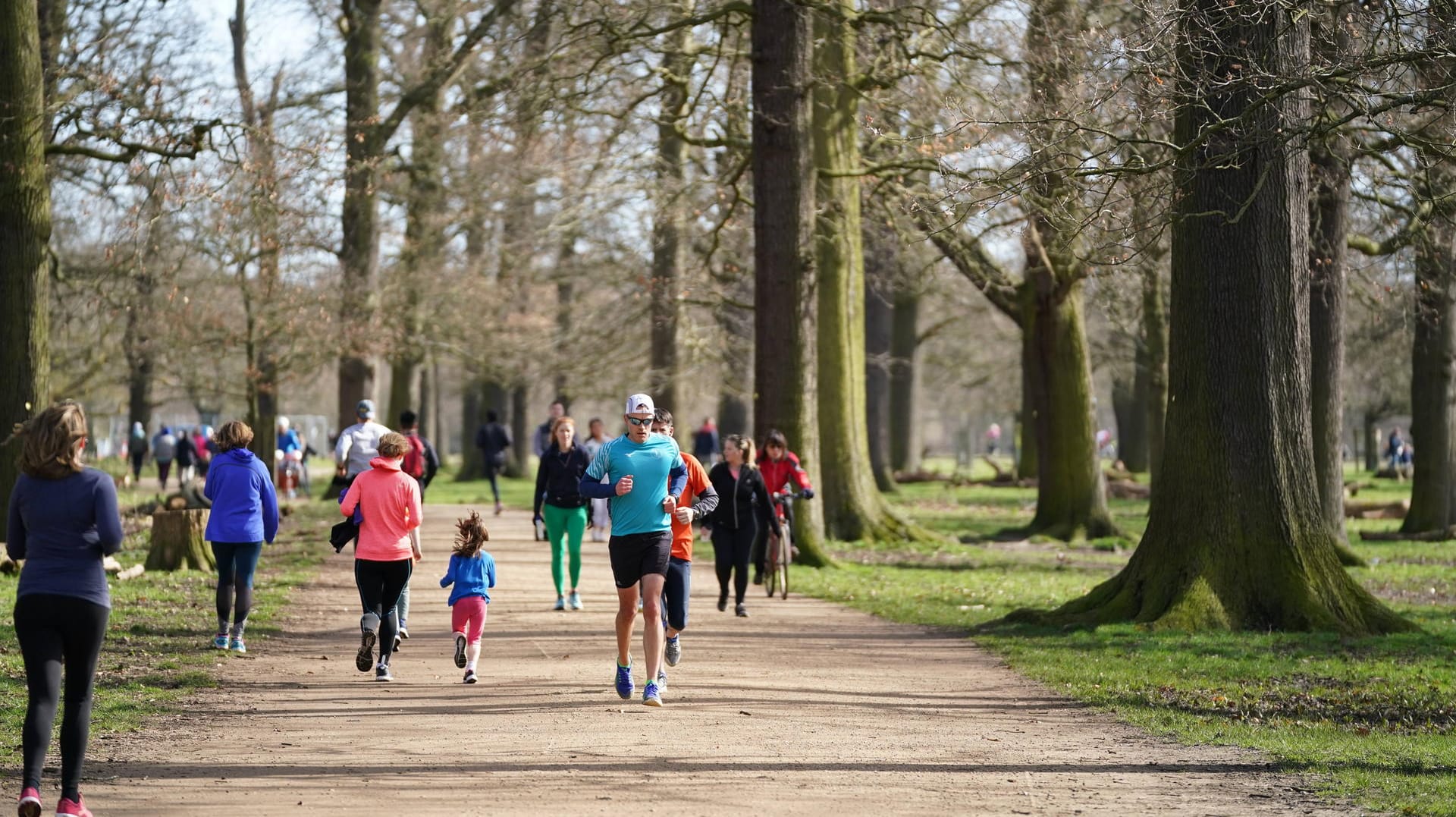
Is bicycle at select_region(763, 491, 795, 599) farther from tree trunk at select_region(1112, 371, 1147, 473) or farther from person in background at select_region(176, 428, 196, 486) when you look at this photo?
tree trunk at select_region(1112, 371, 1147, 473)

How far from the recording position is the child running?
10.5 metres

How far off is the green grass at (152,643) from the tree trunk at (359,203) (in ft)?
38.0

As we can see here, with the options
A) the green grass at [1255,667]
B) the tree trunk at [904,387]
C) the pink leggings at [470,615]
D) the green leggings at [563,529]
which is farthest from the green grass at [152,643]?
the tree trunk at [904,387]

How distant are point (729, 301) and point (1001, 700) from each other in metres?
18.9

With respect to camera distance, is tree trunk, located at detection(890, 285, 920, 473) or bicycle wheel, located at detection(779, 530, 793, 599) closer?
bicycle wheel, located at detection(779, 530, 793, 599)

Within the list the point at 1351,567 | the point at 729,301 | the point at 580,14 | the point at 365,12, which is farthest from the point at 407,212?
the point at 1351,567

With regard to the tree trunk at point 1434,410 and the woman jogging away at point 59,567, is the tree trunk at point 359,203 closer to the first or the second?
the tree trunk at point 1434,410

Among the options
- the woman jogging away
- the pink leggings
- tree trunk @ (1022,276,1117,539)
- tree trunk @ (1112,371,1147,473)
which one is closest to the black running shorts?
the pink leggings

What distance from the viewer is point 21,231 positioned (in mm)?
17062

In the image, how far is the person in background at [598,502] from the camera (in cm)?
2038

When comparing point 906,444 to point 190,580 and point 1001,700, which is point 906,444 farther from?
point 1001,700

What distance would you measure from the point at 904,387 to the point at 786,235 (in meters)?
28.3

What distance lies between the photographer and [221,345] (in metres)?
33.8

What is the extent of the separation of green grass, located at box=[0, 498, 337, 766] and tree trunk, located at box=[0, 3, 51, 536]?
217 centimetres
